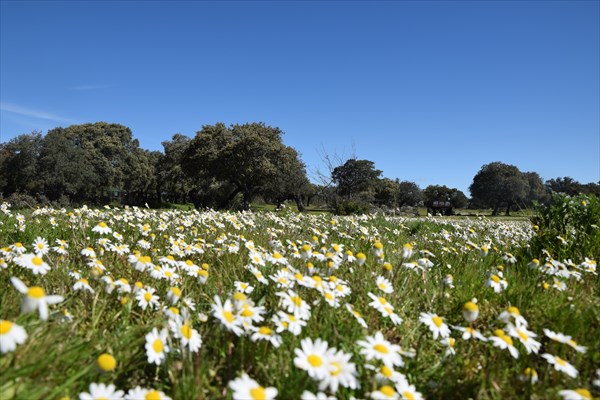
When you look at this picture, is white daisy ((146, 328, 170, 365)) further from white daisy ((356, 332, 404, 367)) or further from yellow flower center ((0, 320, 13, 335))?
white daisy ((356, 332, 404, 367))

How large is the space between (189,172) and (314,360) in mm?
36345

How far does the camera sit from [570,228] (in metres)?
5.84

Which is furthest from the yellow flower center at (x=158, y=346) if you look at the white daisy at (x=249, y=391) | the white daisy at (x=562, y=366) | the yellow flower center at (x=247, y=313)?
the white daisy at (x=562, y=366)

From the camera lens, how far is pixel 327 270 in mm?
3084

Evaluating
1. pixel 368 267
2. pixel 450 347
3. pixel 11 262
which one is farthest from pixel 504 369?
pixel 11 262

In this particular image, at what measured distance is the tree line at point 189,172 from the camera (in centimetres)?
3268

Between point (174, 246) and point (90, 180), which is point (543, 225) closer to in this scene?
point (174, 246)

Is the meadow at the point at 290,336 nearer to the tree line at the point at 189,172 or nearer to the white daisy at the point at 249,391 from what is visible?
the white daisy at the point at 249,391

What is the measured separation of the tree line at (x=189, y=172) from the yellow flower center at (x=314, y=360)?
662 inches

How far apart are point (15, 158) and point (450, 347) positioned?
169 ft

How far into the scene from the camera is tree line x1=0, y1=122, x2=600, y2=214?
32.7 metres

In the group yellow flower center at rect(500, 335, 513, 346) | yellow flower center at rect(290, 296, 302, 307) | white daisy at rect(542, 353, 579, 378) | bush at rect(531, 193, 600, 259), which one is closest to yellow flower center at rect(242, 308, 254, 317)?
yellow flower center at rect(290, 296, 302, 307)

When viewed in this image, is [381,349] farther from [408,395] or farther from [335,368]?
[335,368]

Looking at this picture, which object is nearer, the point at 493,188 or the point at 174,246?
the point at 174,246
